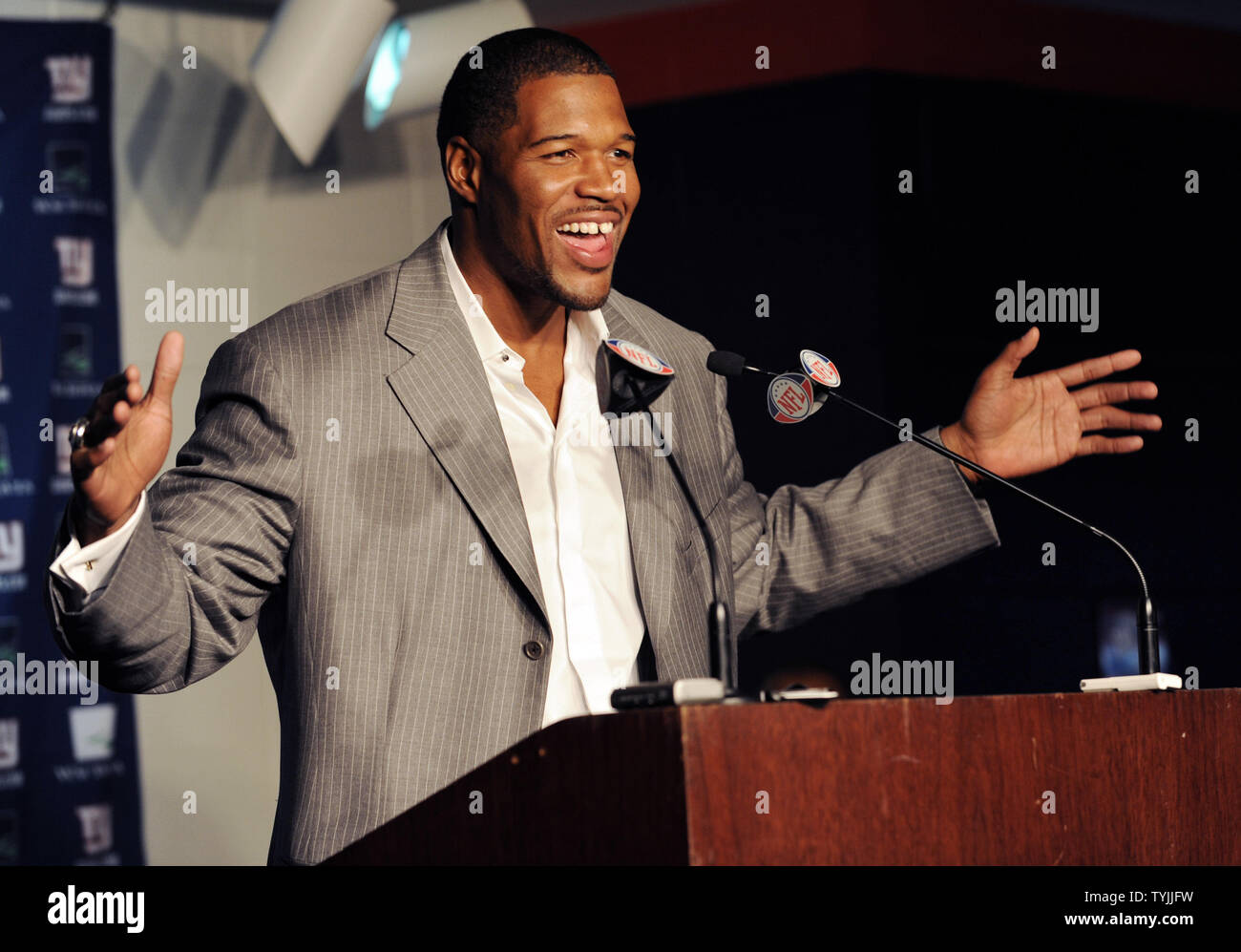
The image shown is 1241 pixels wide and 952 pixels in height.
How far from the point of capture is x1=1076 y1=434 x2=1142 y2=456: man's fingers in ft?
7.43

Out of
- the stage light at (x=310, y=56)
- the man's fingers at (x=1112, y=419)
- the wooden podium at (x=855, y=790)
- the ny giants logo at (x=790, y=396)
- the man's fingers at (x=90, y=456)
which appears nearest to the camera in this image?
the wooden podium at (x=855, y=790)

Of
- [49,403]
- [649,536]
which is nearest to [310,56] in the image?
[49,403]

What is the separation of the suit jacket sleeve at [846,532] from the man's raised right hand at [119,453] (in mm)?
1111

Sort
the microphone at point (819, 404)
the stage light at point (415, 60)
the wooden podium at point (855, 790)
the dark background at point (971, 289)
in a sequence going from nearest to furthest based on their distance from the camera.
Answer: the wooden podium at point (855, 790)
the microphone at point (819, 404)
the stage light at point (415, 60)
the dark background at point (971, 289)

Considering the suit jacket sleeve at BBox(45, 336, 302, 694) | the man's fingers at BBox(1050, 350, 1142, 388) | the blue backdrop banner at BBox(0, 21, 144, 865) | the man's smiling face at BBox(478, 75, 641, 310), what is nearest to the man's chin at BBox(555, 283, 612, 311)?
the man's smiling face at BBox(478, 75, 641, 310)

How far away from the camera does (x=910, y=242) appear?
4.44m

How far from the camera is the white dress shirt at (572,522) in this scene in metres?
2.19

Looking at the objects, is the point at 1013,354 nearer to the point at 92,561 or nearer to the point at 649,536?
the point at 649,536

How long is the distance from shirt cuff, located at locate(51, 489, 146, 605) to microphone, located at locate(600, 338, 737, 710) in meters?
0.62

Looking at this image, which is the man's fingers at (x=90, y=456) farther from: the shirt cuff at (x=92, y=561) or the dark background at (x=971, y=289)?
the dark background at (x=971, y=289)

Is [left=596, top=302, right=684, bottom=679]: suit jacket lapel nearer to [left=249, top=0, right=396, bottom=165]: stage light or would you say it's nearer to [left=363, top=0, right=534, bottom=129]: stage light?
[left=249, top=0, right=396, bottom=165]: stage light

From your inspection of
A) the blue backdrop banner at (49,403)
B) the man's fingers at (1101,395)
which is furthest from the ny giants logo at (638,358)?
Result: the blue backdrop banner at (49,403)

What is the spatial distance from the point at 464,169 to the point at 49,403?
228cm
